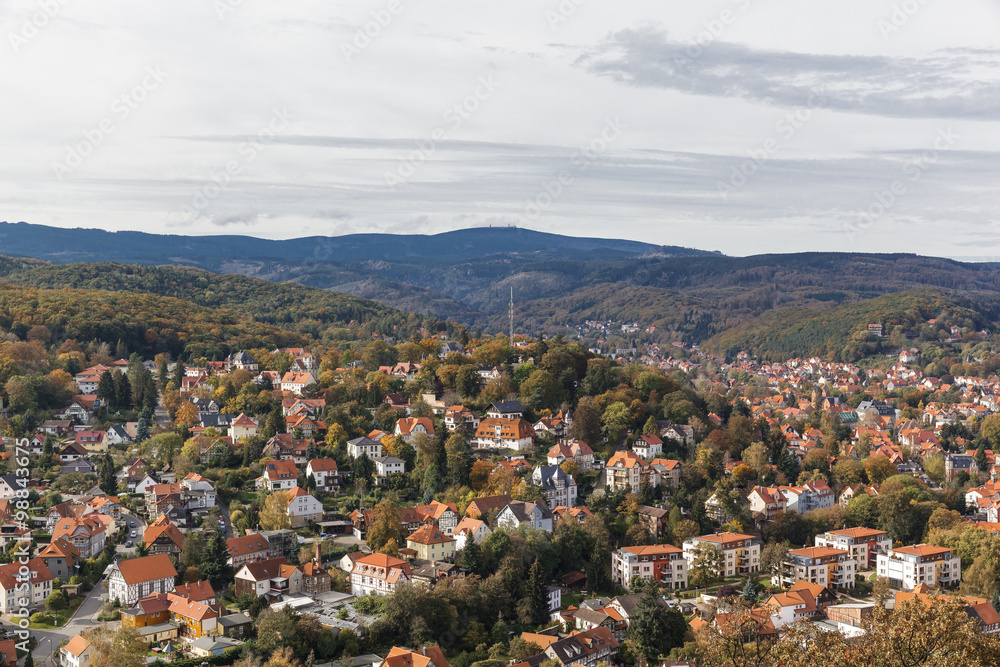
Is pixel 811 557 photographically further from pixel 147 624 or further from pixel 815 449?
pixel 147 624

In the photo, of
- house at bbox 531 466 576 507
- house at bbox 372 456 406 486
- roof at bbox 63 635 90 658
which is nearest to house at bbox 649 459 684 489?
house at bbox 531 466 576 507

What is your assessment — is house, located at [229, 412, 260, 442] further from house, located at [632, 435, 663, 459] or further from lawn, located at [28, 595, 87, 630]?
house, located at [632, 435, 663, 459]

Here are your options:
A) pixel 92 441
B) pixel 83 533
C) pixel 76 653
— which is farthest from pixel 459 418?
pixel 76 653

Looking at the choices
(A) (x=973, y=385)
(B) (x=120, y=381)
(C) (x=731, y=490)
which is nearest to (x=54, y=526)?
(B) (x=120, y=381)

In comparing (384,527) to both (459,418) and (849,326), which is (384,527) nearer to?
(459,418)

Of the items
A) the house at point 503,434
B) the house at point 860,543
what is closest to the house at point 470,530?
the house at point 503,434

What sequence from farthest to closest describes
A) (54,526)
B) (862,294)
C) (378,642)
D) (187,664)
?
(862,294)
(54,526)
(378,642)
(187,664)
